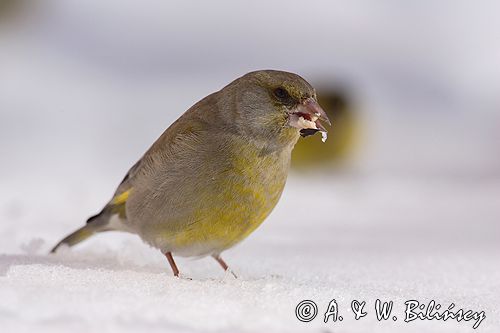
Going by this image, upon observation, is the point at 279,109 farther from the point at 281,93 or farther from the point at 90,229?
the point at 90,229

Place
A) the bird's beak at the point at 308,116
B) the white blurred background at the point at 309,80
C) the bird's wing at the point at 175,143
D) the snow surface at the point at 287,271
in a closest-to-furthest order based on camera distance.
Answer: the snow surface at the point at 287,271 → the bird's beak at the point at 308,116 → the bird's wing at the point at 175,143 → the white blurred background at the point at 309,80

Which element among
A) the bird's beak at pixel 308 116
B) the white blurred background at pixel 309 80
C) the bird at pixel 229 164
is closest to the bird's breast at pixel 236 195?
the bird at pixel 229 164

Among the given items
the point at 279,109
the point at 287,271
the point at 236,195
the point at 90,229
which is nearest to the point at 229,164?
the point at 236,195

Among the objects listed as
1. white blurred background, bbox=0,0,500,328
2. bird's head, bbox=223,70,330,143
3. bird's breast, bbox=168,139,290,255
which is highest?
bird's head, bbox=223,70,330,143

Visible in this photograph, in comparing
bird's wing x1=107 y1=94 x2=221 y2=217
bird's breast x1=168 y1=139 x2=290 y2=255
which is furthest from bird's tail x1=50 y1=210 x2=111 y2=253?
bird's breast x1=168 y1=139 x2=290 y2=255

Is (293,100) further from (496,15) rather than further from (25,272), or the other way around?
(496,15)

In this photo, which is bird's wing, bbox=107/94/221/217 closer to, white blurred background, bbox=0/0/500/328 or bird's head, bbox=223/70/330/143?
bird's head, bbox=223/70/330/143

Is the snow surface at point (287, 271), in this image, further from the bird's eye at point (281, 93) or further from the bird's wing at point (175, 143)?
the bird's eye at point (281, 93)
